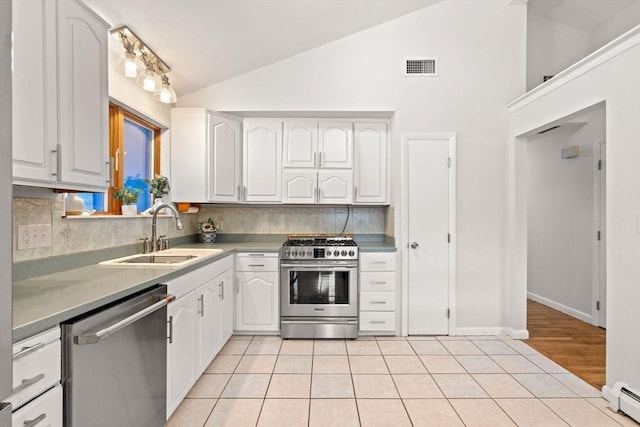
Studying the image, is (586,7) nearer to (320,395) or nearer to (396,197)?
(396,197)

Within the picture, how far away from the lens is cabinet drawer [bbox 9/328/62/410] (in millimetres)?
962

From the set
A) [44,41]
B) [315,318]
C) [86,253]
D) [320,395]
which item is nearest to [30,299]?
[86,253]

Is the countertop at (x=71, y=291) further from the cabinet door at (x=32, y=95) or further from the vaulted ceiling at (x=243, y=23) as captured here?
the vaulted ceiling at (x=243, y=23)

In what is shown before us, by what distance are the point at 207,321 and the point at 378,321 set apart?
166 centimetres

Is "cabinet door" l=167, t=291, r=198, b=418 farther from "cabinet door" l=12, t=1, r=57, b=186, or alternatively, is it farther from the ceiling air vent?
the ceiling air vent

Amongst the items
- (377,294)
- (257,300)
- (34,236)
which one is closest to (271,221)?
(257,300)

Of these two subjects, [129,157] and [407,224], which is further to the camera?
[407,224]

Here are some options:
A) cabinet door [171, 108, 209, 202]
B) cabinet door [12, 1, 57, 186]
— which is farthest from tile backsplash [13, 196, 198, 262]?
cabinet door [171, 108, 209, 202]

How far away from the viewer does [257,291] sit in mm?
3311

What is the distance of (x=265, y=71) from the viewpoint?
3.46 m

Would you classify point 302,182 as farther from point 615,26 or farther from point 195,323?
point 615,26

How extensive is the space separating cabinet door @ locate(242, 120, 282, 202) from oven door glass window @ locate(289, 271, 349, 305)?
0.91 m

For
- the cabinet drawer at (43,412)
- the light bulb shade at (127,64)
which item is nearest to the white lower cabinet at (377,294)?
the light bulb shade at (127,64)

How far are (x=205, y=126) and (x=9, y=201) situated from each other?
2897 millimetres
